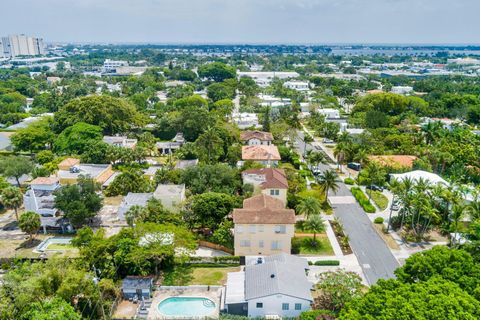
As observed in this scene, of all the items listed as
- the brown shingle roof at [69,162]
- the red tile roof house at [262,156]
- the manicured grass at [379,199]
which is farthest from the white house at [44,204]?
the manicured grass at [379,199]

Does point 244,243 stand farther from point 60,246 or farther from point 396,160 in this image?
point 396,160

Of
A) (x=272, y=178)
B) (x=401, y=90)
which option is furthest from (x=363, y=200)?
(x=401, y=90)

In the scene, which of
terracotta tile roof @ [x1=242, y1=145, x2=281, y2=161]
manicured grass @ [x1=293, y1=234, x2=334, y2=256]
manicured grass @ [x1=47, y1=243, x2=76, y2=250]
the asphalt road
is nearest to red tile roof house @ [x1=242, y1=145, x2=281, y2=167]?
terracotta tile roof @ [x1=242, y1=145, x2=281, y2=161]

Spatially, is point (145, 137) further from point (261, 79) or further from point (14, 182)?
point (261, 79)

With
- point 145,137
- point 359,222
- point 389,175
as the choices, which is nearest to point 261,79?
point 145,137

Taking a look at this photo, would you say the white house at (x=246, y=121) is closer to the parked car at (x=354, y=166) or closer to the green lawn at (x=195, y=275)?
the parked car at (x=354, y=166)

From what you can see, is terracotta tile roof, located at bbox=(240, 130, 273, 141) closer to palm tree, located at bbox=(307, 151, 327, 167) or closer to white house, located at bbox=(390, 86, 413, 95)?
palm tree, located at bbox=(307, 151, 327, 167)
